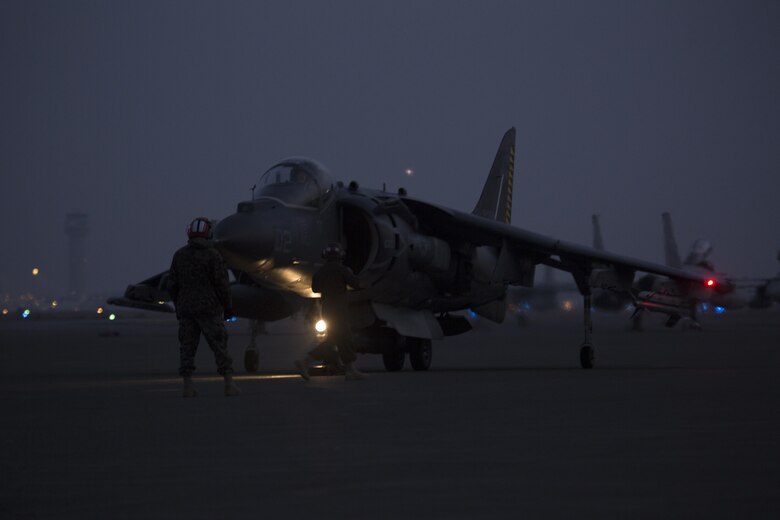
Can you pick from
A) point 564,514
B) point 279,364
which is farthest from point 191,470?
point 279,364

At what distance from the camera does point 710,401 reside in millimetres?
12250

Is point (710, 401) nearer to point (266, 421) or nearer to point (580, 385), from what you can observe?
point (580, 385)

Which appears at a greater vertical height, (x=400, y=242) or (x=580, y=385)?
(x=400, y=242)

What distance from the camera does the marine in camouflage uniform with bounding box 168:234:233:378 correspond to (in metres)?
13.9

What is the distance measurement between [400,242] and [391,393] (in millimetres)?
6960

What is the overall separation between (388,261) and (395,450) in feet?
39.6

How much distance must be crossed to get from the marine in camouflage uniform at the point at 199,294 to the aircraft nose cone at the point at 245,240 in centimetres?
353

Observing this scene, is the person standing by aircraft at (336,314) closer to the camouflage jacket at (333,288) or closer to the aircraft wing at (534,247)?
the camouflage jacket at (333,288)

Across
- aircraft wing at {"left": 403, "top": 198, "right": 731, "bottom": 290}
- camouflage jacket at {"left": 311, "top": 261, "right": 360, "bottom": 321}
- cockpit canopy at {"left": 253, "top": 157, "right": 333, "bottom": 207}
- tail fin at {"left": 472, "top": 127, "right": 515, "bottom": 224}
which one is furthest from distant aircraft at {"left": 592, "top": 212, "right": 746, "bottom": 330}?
camouflage jacket at {"left": 311, "top": 261, "right": 360, "bottom": 321}

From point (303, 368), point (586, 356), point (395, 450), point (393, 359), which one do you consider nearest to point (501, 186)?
point (586, 356)

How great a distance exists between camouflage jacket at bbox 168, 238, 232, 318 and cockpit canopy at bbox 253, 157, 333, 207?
202 inches

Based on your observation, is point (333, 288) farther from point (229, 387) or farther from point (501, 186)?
point (501, 186)

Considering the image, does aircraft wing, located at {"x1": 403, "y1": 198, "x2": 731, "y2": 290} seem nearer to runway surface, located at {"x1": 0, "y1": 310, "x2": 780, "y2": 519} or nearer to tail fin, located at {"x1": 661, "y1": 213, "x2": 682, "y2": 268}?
runway surface, located at {"x1": 0, "y1": 310, "x2": 780, "y2": 519}

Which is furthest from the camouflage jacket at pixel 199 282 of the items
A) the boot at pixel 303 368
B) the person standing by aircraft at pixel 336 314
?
the person standing by aircraft at pixel 336 314
